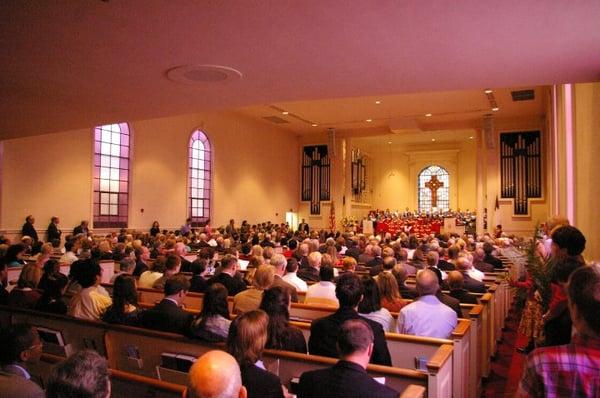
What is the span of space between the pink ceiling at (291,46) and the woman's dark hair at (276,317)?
1984mm

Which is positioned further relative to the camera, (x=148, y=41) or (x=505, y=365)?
(x=505, y=365)

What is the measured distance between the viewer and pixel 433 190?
24469 millimetres

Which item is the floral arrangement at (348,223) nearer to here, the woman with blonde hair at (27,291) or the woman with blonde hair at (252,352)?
the woman with blonde hair at (27,291)

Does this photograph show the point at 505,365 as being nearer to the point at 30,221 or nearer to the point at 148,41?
the point at 148,41

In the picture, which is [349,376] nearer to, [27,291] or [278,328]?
[278,328]

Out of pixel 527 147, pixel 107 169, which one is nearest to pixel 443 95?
pixel 527 147

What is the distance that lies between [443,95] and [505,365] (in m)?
10.9

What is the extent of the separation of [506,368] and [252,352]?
145 inches

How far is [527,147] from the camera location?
57.6 ft

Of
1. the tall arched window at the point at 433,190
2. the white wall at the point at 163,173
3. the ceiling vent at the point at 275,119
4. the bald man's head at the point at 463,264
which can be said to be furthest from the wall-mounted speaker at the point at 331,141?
the bald man's head at the point at 463,264

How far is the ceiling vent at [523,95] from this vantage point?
14086 millimetres

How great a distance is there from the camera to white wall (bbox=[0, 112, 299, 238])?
36.9ft

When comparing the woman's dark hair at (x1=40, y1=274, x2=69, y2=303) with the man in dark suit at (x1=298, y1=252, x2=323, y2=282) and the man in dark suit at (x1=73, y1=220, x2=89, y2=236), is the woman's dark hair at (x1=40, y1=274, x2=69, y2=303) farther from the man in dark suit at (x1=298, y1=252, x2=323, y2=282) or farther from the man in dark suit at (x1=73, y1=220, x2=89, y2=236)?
the man in dark suit at (x1=73, y1=220, x2=89, y2=236)

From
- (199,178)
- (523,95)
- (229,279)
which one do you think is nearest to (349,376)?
(229,279)
